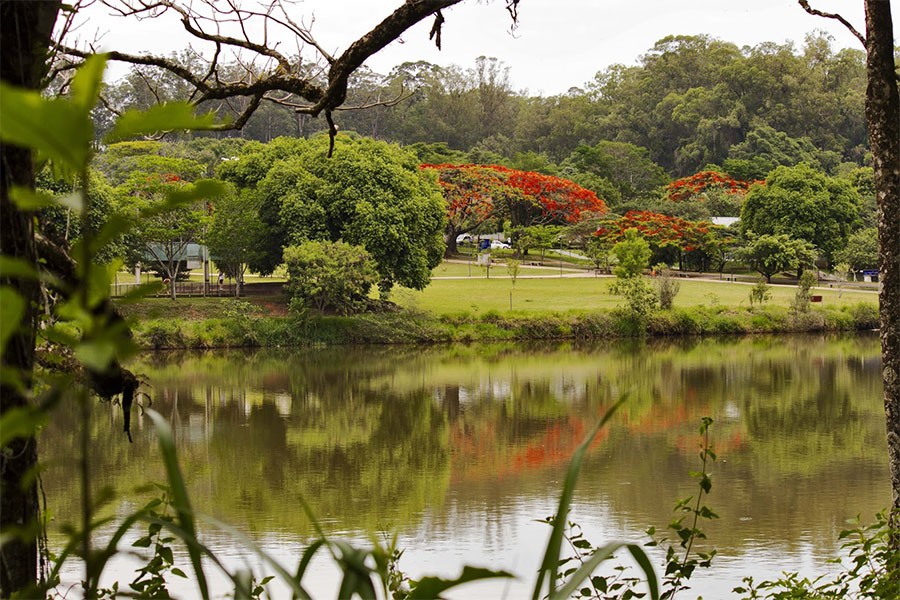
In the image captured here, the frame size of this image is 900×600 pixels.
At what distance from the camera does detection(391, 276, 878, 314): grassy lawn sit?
2291 centimetres

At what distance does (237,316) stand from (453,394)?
6.13m

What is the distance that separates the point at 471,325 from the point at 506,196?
29.6 feet

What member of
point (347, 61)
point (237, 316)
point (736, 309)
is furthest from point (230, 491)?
point (736, 309)

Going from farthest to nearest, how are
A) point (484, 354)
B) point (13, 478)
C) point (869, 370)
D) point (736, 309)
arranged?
1. point (736, 309)
2. point (484, 354)
3. point (869, 370)
4. point (13, 478)

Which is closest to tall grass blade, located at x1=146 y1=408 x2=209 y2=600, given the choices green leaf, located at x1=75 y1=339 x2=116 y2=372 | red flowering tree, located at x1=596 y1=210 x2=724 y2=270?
green leaf, located at x1=75 y1=339 x2=116 y2=372

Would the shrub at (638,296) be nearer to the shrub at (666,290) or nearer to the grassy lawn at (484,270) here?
the shrub at (666,290)

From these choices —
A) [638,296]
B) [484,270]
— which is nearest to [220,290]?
[484,270]

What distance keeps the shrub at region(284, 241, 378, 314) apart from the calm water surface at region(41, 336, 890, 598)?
1188mm

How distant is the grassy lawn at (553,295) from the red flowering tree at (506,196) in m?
3.04

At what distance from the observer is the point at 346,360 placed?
18766mm

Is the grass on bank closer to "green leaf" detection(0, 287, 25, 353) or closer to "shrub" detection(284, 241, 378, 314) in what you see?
"shrub" detection(284, 241, 378, 314)

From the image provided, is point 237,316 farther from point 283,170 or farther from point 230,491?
point 230,491

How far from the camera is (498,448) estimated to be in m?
12.3

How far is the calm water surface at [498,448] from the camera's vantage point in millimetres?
8445
